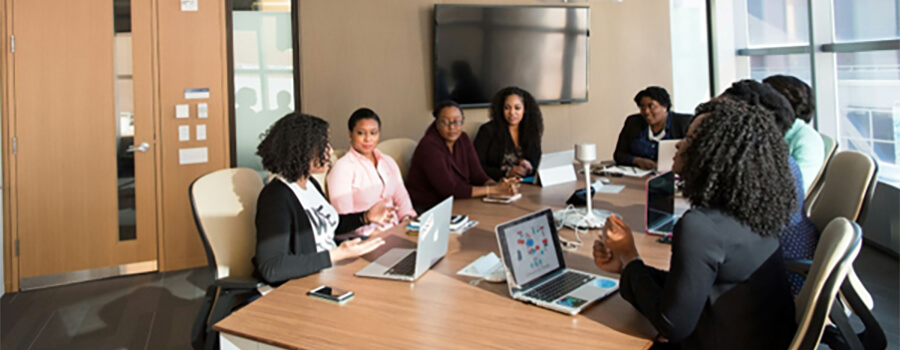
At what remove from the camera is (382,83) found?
17.3 feet

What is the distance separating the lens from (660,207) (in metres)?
2.66

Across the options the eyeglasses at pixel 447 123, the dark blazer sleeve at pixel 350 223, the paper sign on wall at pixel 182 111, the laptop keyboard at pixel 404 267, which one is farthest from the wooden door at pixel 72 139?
the laptop keyboard at pixel 404 267

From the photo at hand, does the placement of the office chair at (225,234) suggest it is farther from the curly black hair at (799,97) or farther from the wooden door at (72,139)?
the curly black hair at (799,97)

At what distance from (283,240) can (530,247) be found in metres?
0.88

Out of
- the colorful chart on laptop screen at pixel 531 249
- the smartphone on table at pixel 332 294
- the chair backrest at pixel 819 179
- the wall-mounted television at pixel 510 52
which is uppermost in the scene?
the wall-mounted television at pixel 510 52

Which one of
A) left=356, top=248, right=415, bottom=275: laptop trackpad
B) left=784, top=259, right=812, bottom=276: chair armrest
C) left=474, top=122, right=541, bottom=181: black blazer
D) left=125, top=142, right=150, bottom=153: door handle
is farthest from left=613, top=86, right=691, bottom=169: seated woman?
left=125, top=142, right=150, bottom=153: door handle

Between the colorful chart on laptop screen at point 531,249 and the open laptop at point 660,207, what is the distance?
2.37ft

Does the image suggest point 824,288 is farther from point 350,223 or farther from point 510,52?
point 510,52

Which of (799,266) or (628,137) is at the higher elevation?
(628,137)

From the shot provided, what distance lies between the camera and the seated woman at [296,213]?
2.17 metres

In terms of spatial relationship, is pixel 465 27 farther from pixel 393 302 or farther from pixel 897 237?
pixel 393 302

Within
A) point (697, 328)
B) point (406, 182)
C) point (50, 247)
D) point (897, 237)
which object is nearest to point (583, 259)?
point (697, 328)

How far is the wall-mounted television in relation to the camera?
539cm

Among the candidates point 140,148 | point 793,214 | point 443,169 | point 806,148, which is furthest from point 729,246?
point 140,148
